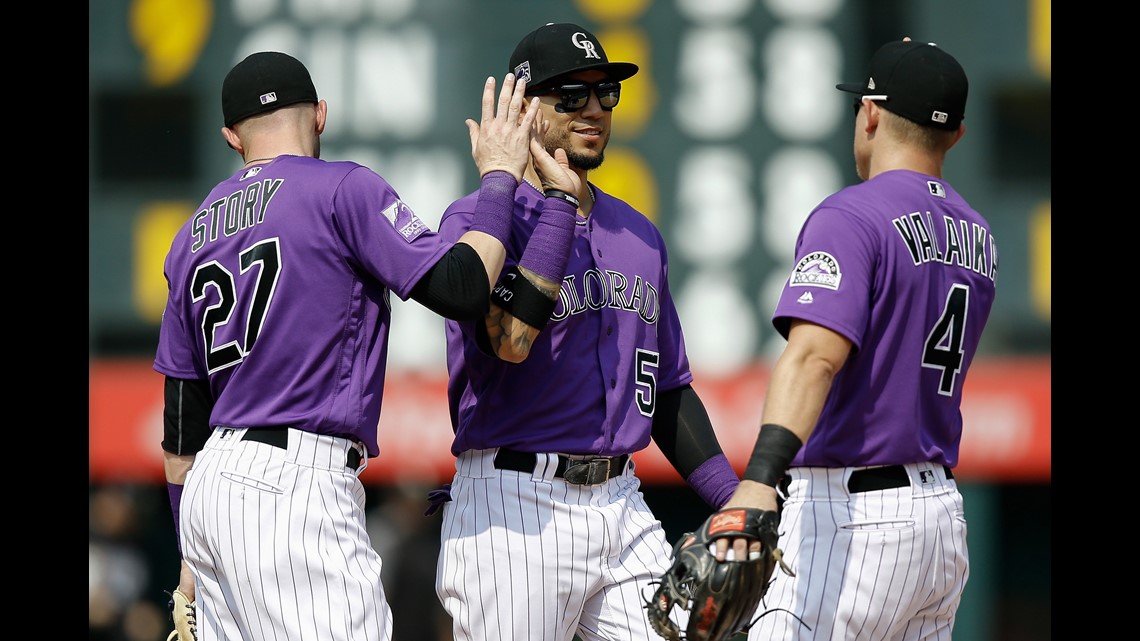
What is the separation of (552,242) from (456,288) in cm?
29

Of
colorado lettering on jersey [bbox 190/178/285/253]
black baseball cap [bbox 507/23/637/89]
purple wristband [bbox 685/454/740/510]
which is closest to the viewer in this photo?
colorado lettering on jersey [bbox 190/178/285/253]

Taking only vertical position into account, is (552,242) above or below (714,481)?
above

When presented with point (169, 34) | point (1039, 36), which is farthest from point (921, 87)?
point (169, 34)

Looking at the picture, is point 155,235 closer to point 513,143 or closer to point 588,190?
point 588,190

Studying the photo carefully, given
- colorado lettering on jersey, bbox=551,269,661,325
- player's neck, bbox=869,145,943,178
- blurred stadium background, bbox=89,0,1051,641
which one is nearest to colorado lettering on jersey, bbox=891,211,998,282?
player's neck, bbox=869,145,943,178

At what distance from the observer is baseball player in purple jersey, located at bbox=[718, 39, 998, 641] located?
3.46 m

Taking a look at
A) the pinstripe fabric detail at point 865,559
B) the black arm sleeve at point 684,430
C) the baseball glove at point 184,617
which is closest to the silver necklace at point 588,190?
the black arm sleeve at point 684,430

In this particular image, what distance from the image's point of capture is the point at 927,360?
3.57 metres

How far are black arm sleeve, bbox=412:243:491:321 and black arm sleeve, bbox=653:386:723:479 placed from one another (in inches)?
33.4

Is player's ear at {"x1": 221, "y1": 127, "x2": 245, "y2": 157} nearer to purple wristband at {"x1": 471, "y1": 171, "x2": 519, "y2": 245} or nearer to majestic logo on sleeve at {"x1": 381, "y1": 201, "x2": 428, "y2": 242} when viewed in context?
majestic logo on sleeve at {"x1": 381, "y1": 201, "x2": 428, "y2": 242}

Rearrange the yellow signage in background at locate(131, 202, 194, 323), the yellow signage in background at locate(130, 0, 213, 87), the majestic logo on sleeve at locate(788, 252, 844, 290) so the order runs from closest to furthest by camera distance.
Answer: the majestic logo on sleeve at locate(788, 252, 844, 290) → the yellow signage in background at locate(131, 202, 194, 323) → the yellow signage in background at locate(130, 0, 213, 87)

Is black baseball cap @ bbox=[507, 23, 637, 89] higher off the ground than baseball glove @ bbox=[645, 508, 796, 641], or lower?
higher

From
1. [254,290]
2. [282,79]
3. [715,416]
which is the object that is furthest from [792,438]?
[715,416]

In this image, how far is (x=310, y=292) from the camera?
3551 mm
